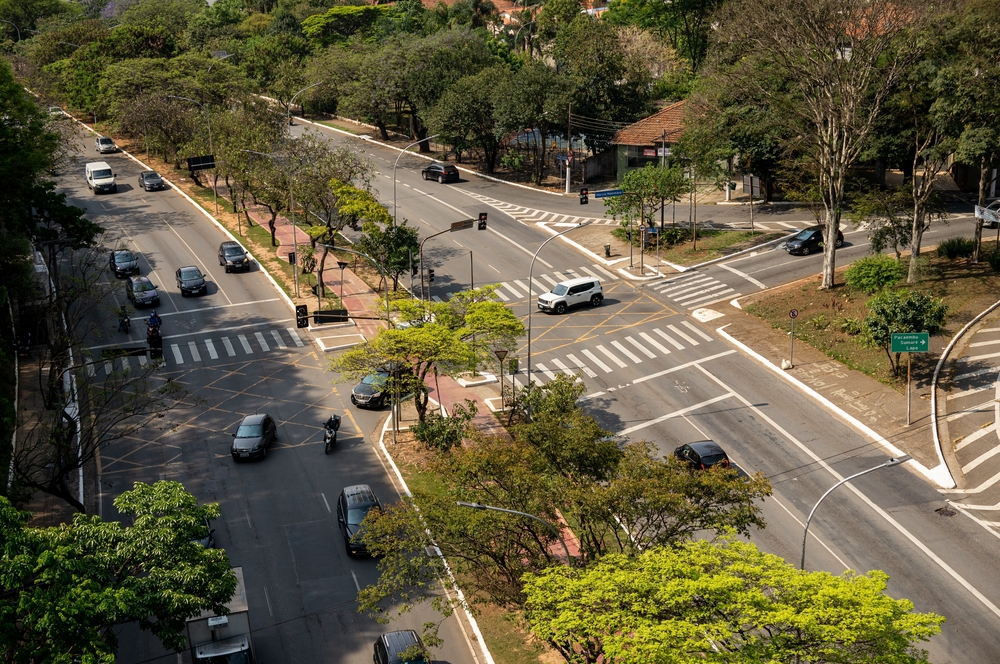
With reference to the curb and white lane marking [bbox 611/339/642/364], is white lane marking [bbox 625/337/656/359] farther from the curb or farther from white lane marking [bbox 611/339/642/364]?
the curb

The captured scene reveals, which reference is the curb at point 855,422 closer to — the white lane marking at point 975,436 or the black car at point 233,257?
the white lane marking at point 975,436

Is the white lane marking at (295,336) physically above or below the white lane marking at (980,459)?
above

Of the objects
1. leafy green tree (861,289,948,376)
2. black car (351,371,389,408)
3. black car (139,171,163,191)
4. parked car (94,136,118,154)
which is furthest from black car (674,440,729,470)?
parked car (94,136,118,154)

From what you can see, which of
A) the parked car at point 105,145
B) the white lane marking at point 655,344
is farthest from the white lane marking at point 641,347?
the parked car at point 105,145

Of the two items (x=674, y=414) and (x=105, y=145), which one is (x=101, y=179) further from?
(x=674, y=414)

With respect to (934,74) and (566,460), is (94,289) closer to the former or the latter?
(566,460)

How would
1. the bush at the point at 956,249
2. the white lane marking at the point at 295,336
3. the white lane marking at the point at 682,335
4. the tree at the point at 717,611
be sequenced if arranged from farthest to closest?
1. the bush at the point at 956,249
2. the white lane marking at the point at 295,336
3. the white lane marking at the point at 682,335
4. the tree at the point at 717,611
